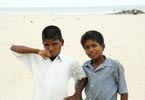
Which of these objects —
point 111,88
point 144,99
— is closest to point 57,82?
point 111,88

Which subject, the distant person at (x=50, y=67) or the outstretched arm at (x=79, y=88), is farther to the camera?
the outstretched arm at (x=79, y=88)

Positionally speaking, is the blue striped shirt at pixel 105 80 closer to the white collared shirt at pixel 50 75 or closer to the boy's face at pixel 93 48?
the boy's face at pixel 93 48

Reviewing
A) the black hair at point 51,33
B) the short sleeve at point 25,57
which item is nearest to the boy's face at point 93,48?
the black hair at point 51,33

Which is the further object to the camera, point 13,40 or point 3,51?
point 13,40

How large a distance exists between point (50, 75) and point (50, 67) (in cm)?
6

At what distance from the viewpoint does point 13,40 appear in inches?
595

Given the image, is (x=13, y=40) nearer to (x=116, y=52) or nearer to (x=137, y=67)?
(x=116, y=52)

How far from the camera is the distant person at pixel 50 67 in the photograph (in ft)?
9.30

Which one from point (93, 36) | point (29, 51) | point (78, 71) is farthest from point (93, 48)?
point (29, 51)

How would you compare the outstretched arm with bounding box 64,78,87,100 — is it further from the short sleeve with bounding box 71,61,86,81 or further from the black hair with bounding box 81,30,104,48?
the black hair with bounding box 81,30,104,48

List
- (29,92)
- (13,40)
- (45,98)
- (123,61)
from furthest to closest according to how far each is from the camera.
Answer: (13,40), (123,61), (29,92), (45,98)

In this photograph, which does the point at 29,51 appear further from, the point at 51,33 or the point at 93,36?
the point at 93,36

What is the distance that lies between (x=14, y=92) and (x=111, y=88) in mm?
4143

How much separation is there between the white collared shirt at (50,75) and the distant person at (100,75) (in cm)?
18
